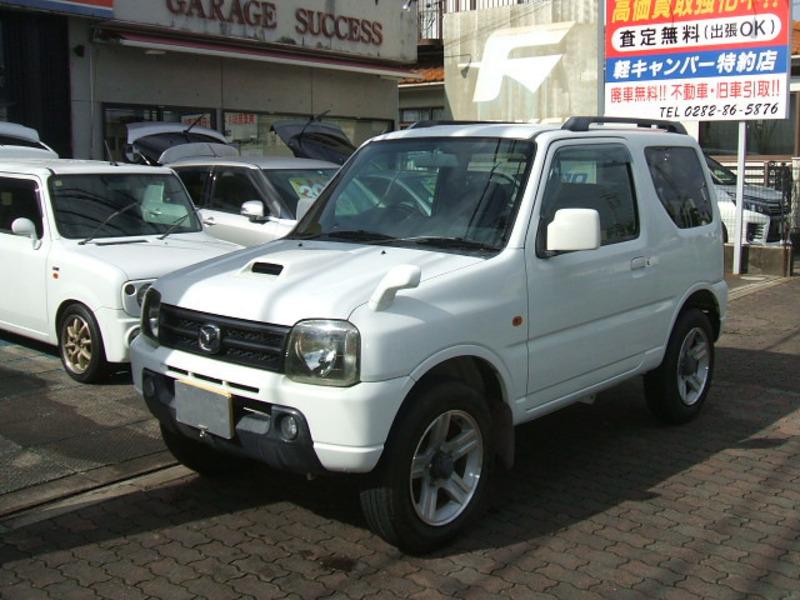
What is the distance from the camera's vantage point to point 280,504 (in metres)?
4.95

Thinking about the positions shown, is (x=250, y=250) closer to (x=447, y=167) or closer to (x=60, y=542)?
(x=447, y=167)

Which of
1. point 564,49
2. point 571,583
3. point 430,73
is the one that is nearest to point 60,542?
point 571,583

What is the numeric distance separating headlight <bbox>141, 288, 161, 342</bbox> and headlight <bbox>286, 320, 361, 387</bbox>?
3.62ft

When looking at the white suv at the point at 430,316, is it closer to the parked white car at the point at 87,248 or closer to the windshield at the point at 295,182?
the parked white car at the point at 87,248

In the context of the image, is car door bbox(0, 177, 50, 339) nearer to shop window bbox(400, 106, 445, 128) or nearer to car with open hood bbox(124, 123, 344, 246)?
car with open hood bbox(124, 123, 344, 246)

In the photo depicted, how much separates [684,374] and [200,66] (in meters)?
11.5

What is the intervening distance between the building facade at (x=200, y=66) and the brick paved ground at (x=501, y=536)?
9.62 metres

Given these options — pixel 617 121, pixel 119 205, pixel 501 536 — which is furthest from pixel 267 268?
pixel 119 205

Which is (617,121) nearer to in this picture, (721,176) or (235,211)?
(235,211)

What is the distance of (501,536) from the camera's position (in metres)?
4.53

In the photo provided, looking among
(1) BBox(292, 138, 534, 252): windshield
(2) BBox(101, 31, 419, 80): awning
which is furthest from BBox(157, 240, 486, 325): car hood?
(2) BBox(101, 31, 419, 80): awning

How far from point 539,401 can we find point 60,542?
8.17 ft

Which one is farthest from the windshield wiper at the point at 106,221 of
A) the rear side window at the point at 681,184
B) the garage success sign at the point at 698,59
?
the garage success sign at the point at 698,59

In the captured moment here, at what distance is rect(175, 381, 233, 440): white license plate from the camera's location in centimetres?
419
